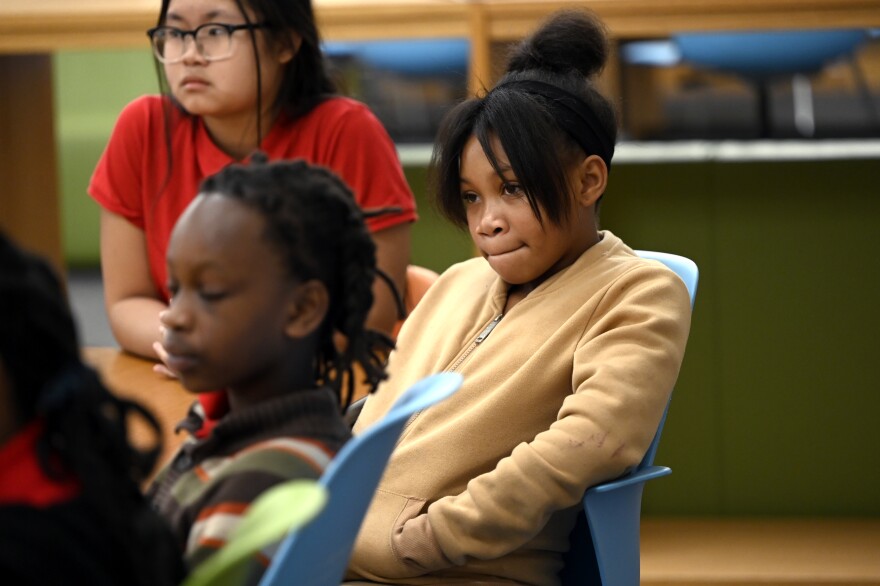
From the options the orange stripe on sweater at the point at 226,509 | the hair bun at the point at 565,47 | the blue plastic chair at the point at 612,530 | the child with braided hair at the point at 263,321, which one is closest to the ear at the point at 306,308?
the child with braided hair at the point at 263,321

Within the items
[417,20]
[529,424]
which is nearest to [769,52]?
[417,20]

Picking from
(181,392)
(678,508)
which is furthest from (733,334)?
(181,392)

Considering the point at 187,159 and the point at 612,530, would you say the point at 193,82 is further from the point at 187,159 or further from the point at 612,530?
the point at 612,530

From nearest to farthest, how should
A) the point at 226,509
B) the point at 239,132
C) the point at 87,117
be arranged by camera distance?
the point at 226,509, the point at 239,132, the point at 87,117

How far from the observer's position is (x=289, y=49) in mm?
1895

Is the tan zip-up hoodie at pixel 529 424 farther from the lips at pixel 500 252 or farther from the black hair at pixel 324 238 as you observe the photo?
the black hair at pixel 324 238

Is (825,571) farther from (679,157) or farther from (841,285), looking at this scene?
(679,157)

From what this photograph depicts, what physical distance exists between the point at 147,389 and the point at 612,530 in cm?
58

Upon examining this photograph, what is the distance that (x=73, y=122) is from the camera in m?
4.69

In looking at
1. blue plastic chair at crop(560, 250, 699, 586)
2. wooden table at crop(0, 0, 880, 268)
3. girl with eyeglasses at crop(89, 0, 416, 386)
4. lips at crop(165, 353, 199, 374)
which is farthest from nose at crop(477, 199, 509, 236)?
wooden table at crop(0, 0, 880, 268)

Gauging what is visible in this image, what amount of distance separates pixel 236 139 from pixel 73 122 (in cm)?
296

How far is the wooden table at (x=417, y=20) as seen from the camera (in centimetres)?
234

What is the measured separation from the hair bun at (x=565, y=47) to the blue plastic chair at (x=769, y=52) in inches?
52.0

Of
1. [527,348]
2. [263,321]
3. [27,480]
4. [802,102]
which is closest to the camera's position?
[27,480]
